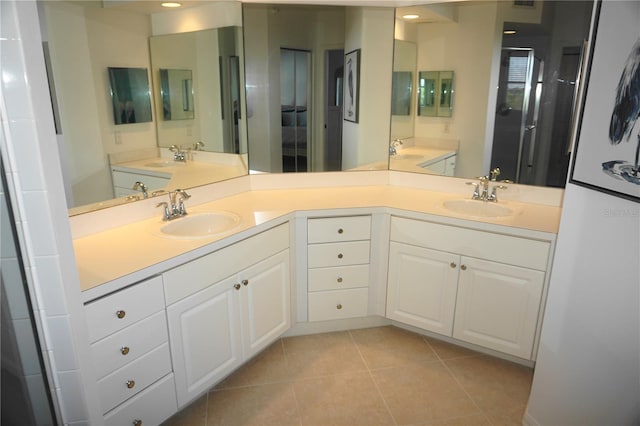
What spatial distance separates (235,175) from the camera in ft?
8.68

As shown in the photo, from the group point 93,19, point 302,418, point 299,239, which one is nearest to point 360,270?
point 299,239

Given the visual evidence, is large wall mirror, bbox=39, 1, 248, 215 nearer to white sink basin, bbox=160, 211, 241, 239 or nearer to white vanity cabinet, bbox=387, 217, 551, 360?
white sink basin, bbox=160, 211, 241, 239

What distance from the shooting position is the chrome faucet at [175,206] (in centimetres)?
214

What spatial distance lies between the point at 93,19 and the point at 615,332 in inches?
92.1

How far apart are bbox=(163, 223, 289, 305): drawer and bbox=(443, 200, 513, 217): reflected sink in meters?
1.02

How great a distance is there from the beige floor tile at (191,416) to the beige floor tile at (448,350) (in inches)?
51.9

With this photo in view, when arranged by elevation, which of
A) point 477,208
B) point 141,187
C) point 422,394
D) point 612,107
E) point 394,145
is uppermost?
point 612,107

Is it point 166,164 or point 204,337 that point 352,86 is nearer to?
point 166,164

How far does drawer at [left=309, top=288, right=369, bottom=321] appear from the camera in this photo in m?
2.52

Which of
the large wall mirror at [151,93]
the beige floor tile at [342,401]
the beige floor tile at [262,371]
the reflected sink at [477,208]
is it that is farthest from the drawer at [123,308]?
the reflected sink at [477,208]

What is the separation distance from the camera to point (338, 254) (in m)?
2.45

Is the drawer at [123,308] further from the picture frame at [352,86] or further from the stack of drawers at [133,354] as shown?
the picture frame at [352,86]

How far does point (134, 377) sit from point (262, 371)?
32.6 inches

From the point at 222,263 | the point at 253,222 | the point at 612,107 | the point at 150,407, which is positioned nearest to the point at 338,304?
the point at 253,222
